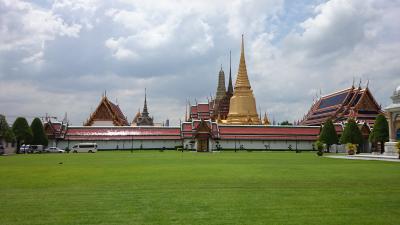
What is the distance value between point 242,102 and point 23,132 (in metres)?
42.6

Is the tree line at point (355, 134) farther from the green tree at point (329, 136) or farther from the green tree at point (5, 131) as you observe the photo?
the green tree at point (5, 131)

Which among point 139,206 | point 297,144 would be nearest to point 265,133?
point 297,144

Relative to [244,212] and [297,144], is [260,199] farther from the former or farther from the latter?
[297,144]

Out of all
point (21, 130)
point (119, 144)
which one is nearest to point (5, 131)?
point (21, 130)

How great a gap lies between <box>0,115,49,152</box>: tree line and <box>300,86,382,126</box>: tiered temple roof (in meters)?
49.8

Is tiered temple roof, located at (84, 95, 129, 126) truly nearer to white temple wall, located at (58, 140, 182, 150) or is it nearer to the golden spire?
white temple wall, located at (58, 140, 182, 150)

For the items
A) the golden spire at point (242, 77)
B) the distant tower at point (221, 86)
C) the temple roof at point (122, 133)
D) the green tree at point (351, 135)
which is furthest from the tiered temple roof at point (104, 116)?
the green tree at point (351, 135)

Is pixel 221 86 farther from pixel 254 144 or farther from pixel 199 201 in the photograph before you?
pixel 199 201

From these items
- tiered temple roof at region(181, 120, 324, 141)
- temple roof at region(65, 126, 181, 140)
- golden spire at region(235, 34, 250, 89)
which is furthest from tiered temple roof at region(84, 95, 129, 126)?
golden spire at region(235, 34, 250, 89)

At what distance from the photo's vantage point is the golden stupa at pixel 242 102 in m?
83.7

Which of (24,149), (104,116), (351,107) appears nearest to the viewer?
(24,149)

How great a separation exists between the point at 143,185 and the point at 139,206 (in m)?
4.19

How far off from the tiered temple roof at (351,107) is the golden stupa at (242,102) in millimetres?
13158

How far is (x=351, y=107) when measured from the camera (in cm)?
7444
